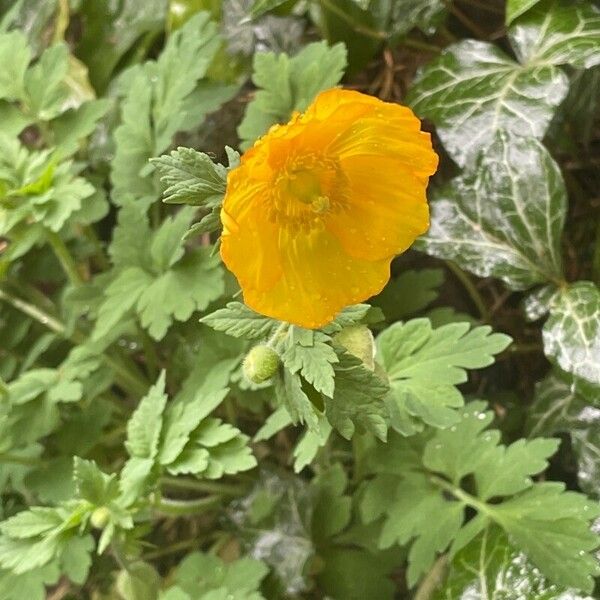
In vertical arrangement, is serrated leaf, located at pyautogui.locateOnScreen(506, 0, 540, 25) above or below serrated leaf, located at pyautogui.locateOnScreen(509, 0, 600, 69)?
above

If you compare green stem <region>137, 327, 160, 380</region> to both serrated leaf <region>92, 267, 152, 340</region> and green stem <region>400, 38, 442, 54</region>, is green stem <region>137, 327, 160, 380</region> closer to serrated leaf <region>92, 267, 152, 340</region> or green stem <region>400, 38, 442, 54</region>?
serrated leaf <region>92, 267, 152, 340</region>

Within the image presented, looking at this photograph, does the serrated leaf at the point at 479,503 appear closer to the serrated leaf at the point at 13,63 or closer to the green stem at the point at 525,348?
the green stem at the point at 525,348

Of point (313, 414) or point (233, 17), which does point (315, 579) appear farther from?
point (233, 17)

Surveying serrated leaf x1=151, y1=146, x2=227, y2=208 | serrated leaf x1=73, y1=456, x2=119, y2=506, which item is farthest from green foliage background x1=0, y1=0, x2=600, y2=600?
serrated leaf x1=151, y1=146, x2=227, y2=208

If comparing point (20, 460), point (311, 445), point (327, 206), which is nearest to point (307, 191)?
point (327, 206)

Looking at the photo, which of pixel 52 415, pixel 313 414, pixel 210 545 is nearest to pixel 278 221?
pixel 313 414

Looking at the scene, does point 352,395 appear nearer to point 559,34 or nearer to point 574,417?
point 574,417

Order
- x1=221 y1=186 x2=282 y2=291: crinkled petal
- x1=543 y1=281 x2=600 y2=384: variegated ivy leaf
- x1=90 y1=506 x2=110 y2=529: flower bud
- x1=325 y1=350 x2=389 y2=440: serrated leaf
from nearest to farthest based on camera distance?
x1=221 y1=186 x2=282 y2=291: crinkled petal, x1=325 y1=350 x2=389 y2=440: serrated leaf, x1=90 y1=506 x2=110 y2=529: flower bud, x1=543 y1=281 x2=600 y2=384: variegated ivy leaf
